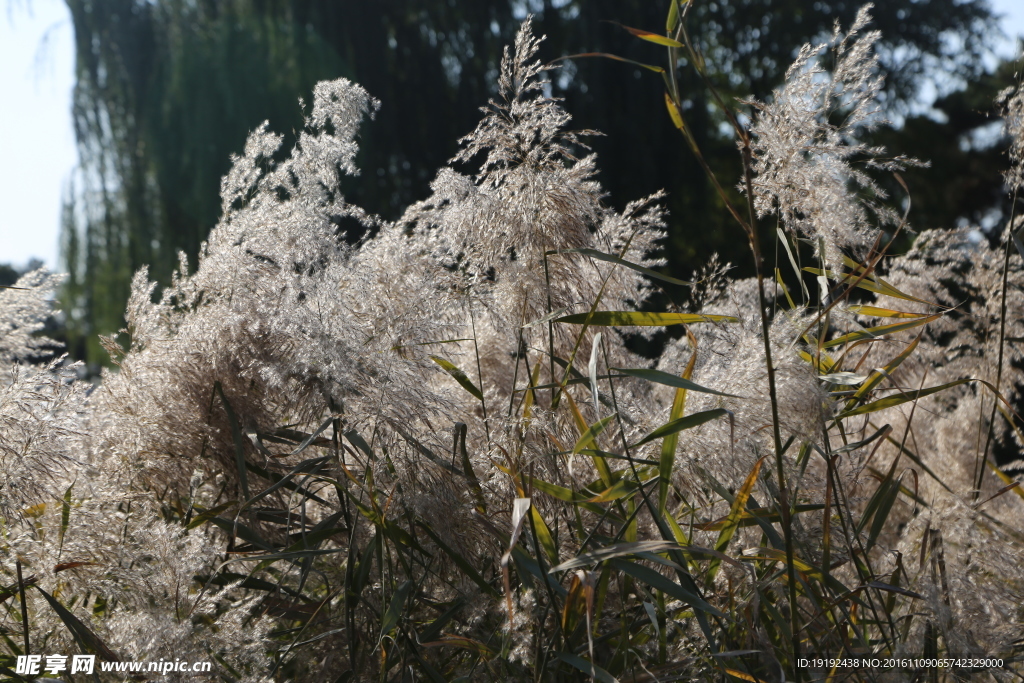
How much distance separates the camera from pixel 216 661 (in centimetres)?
139

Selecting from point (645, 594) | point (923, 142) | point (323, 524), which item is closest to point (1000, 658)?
point (645, 594)

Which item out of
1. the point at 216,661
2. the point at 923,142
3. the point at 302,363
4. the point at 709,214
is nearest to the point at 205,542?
the point at 216,661

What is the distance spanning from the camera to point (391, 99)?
8.70 meters

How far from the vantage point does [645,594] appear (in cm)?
145

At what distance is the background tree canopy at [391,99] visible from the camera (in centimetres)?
786

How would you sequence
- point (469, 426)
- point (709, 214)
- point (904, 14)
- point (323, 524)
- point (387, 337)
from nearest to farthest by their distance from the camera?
point (323, 524), point (387, 337), point (469, 426), point (709, 214), point (904, 14)

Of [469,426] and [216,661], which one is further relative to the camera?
[469,426]

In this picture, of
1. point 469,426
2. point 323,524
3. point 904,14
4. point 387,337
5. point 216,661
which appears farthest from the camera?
point 904,14

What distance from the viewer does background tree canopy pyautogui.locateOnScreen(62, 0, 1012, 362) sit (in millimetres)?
7859

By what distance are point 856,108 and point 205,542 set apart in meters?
1.39

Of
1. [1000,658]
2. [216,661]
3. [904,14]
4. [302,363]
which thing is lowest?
[1000,658]

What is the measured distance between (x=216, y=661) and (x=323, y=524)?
294 mm

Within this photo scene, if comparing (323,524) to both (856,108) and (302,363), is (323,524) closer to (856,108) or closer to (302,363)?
(302,363)

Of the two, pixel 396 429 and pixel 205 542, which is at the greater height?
pixel 396 429
